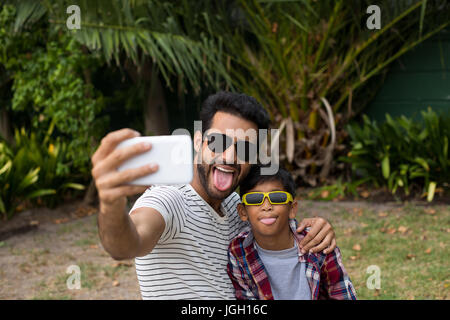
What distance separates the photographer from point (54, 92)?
6.09m

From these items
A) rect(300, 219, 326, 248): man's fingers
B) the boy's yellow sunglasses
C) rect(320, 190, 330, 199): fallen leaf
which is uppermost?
the boy's yellow sunglasses

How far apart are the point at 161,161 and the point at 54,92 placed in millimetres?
5184

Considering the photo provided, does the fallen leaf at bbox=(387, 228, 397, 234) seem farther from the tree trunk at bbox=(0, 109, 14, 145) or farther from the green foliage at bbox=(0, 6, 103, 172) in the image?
the tree trunk at bbox=(0, 109, 14, 145)

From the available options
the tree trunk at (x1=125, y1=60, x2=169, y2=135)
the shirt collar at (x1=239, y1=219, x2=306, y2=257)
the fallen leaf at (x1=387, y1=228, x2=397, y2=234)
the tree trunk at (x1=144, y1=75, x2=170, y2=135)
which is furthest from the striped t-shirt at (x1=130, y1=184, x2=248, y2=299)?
the tree trunk at (x1=144, y1=75, x2=170, y2=135)

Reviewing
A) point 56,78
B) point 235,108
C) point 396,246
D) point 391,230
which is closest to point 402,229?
point 391,230

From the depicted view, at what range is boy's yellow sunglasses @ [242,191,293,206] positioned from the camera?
2.12 meters

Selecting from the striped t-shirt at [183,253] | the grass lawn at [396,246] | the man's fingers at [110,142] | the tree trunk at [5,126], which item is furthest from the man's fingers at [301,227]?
the tree trunk at [5,126]

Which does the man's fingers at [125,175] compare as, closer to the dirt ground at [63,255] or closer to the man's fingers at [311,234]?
the man's fingers at [311,234]

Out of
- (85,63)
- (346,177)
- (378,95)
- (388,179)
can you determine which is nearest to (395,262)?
(388,179)

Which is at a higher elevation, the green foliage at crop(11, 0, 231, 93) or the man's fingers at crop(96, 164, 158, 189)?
the green foliage at crop(11, 0, 231, 93)

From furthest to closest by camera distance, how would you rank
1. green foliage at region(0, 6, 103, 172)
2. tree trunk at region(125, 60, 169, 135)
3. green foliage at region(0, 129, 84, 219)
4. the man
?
tree trunk at region(125, 60, 169, 135)
green foliage at region(0, 129, 84, 219)
green foliage at region(0, 6, 103, 172)
the man

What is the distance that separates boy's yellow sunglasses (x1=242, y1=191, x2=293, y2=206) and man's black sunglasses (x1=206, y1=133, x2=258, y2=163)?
143mm

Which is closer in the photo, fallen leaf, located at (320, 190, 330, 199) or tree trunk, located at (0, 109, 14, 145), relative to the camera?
fallen leaf, located at (320, 190, 330, 199)

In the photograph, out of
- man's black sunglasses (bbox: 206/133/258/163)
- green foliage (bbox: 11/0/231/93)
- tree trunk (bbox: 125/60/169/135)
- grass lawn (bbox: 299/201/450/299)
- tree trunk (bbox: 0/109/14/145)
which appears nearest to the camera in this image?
man's black sunglasses (bbox: 206/133/258/163)
